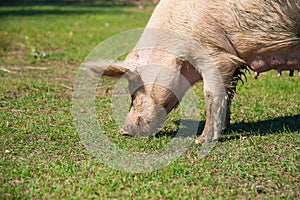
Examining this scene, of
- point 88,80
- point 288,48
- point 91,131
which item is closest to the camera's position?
point 288,48

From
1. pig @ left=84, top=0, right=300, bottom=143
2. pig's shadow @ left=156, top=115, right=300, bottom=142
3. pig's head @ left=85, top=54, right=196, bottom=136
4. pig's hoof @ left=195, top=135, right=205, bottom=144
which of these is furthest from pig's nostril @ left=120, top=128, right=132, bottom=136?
pig's hoof @ left=195, top=135, right=205, bottom=144

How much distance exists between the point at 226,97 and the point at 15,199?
2526 mm

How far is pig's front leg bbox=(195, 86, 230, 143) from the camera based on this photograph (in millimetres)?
5902

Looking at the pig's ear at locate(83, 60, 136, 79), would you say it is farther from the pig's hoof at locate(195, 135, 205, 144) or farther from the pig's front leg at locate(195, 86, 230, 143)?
the pig's hoof at locate(195, 135, 205, 144)

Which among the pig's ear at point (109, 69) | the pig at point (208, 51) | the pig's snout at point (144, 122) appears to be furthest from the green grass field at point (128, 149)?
the pig's ear at point (109, 69)

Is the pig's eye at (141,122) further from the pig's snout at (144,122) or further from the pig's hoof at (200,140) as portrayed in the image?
the pig's hoof at (200,140)

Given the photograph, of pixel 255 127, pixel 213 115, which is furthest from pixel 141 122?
pixel 255 127

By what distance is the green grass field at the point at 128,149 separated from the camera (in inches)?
180

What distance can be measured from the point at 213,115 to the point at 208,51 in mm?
674

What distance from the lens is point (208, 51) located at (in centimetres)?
577

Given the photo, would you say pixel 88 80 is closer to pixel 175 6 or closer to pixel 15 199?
pixel 175 6

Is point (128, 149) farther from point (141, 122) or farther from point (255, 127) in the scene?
point (255, 127)

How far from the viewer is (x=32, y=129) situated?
639 cm

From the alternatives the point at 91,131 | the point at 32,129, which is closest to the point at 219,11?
the point at 91,131
